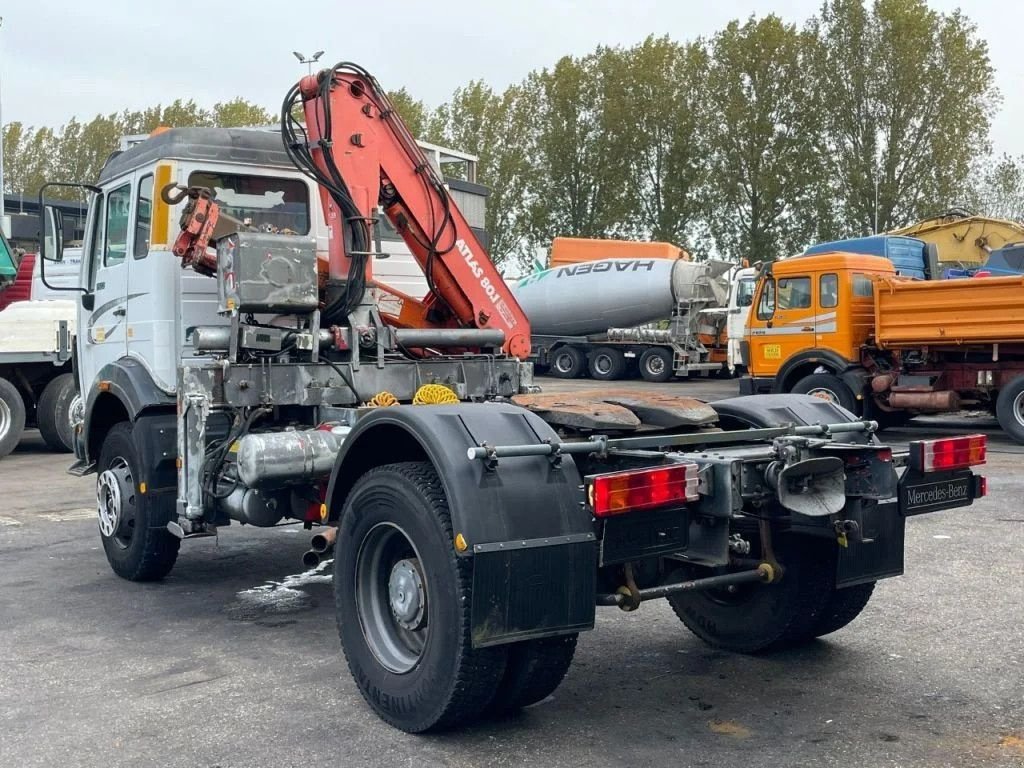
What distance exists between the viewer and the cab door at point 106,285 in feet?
23.7

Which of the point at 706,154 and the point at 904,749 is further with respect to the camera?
the point at 706,154

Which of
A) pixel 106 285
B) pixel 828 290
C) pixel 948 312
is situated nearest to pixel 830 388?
pixel 828 290

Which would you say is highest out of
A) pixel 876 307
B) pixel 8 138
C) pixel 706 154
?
pixel 8 138

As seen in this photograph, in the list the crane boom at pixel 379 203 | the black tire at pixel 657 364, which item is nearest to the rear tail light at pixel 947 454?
the crane boom at pixel 379 203

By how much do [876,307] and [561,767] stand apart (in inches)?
503

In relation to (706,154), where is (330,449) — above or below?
below

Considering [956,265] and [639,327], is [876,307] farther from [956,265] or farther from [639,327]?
[639,327]

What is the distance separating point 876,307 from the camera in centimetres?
1571

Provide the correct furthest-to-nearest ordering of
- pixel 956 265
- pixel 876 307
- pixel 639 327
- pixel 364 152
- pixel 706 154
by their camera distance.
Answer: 1. pixel 706 154
2. pixel 639 327
3. pixel 956 265
4. pixel 876 307
5. pixel 364 152

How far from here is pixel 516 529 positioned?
403 centimetres

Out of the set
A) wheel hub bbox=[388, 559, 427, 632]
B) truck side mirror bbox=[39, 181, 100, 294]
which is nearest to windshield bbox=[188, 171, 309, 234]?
truck side mirror bbox=[39, 181, 100, 294]

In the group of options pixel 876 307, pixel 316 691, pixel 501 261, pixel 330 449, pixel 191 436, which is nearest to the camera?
pixel 316 691

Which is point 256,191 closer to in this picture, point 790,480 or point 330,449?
point 330,449

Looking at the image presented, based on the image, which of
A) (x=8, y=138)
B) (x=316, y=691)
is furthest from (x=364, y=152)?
(x=8, y=138)
